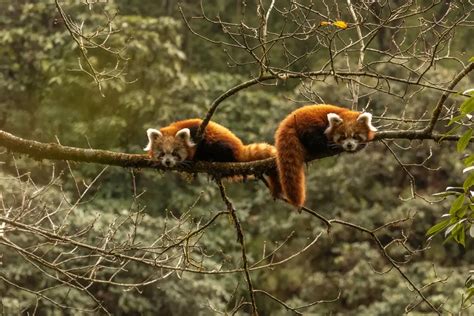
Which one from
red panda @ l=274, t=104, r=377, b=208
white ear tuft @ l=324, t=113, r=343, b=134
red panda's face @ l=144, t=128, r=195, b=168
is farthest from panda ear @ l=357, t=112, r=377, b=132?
red panda's face @ l=144, t=128, r=195, b=168

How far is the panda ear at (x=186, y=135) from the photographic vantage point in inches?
174

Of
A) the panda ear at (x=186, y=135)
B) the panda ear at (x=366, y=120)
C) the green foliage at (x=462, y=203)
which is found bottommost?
the panda ear at (x=186, y=135)

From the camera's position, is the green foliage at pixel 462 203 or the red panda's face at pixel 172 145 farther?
the red panda's face at pixel 172 145

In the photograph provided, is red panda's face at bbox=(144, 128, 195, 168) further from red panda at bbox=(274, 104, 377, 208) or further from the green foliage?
the green foliage

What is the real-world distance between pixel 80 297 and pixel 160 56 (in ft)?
13.1

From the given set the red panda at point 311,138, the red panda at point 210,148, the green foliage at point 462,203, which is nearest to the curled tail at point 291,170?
the red panda at point 311,138

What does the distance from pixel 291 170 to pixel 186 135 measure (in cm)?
109

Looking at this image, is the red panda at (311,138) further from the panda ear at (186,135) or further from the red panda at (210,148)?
the panda ear at (186,135)

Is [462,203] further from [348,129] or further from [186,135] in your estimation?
[186,135]

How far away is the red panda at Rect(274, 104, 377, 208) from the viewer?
3664 millimetres

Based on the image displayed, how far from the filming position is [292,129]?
3988 mm

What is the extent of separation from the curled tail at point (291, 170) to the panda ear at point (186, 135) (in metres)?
0.76

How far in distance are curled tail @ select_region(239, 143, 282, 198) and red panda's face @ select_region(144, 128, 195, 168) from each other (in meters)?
0.33

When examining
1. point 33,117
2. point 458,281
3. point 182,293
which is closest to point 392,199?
point 458,281
